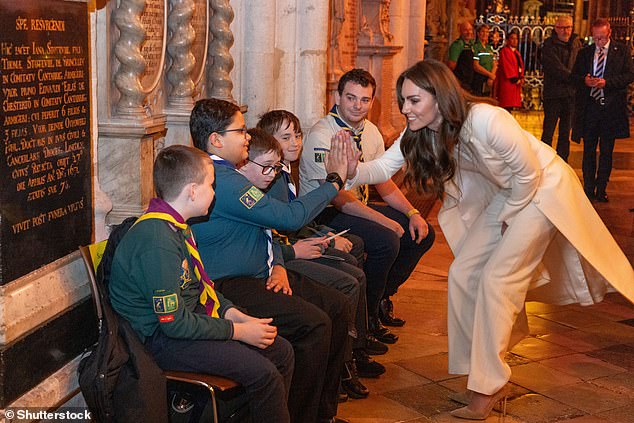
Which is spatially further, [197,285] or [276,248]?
[276,248]

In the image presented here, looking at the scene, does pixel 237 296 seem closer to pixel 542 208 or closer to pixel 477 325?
pixel 477 325

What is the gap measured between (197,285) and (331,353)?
2.81 feet

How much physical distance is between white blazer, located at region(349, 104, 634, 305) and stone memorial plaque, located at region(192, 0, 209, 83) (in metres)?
1.35

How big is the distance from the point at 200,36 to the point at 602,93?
559 cm

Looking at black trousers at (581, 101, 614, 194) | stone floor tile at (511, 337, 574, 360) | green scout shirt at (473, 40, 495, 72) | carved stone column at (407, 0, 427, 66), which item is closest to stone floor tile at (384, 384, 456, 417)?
stone floor tile at (511, 337, 574, 360)

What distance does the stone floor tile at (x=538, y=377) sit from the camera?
498cm

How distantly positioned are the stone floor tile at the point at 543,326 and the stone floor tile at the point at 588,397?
903mm

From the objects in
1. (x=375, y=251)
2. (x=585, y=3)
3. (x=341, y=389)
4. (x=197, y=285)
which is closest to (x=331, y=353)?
(x=341, y=389)

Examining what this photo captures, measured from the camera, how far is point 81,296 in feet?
12.2

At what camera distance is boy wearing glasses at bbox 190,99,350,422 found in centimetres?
399

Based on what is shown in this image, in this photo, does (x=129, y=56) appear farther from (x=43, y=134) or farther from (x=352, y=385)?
(x=352, y=385)

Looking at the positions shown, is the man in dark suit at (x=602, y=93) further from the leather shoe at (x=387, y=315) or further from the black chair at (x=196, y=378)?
the black chair at (x=196, y=378)

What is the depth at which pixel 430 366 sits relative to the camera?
5211mm

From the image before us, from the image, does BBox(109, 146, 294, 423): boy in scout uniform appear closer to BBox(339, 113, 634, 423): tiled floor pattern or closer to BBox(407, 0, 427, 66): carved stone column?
BBox(339, 113, 634, 423): tiled floor pattern
